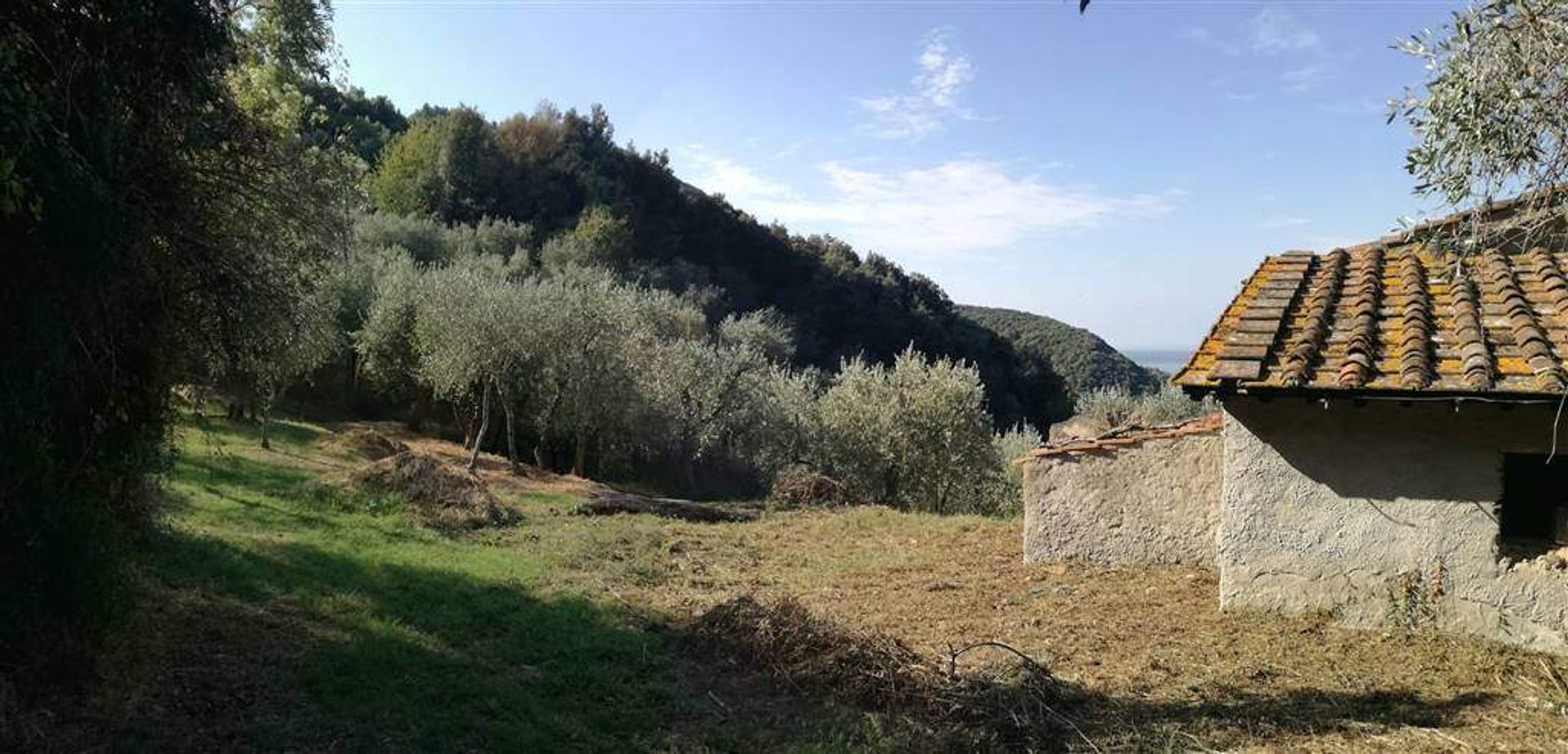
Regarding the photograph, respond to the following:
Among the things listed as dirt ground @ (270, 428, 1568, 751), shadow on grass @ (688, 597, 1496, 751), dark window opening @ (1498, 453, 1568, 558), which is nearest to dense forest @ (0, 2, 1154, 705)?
dirt ground @ (270, 428, 1568, 751)

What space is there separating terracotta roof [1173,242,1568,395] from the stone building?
0.02 meters

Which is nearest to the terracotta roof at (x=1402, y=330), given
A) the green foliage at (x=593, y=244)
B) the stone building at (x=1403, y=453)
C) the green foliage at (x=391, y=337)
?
the stone building at (x=1403, y=453)

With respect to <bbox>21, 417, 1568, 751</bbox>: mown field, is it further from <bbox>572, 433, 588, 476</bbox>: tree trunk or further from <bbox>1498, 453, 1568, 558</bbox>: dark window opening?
<bbox>572, 433, 588, 476</bbox>: tree trunk

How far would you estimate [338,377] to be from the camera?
2978 centimetres

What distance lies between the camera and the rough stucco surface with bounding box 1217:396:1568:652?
762 cm

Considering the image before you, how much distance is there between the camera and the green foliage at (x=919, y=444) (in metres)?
26.8

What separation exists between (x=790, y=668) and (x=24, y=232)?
570cm

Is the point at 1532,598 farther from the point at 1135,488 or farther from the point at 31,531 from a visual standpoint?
the point at 31,531

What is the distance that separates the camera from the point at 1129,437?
10.9m

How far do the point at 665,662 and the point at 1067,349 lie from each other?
6548 centimetres

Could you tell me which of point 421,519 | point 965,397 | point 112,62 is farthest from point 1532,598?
point 965,397

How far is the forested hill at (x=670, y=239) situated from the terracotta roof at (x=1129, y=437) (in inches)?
1362

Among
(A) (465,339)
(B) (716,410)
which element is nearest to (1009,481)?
(B) (716,410)

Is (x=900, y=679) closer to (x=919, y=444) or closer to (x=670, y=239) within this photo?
(x=919, y=444)
